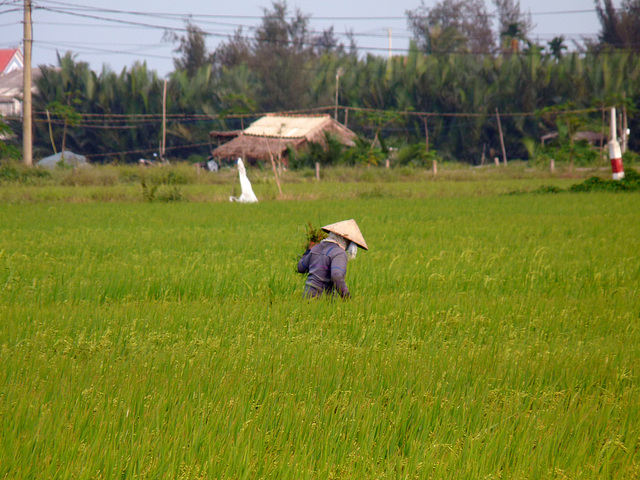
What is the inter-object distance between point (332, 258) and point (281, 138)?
28.0 meters

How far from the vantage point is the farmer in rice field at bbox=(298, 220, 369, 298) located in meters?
4.42

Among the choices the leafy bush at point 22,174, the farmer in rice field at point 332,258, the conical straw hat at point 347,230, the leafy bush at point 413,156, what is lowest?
the farmer in rice field at point 332,258

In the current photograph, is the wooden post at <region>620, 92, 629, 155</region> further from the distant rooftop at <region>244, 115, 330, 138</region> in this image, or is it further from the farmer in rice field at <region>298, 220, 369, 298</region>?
the farmer in rice field at <region>298, 220, 369, 298</region>

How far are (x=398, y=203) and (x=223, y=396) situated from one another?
12947 millimetres

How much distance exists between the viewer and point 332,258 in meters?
4.46

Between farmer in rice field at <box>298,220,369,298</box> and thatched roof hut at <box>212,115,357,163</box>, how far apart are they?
2699 cm

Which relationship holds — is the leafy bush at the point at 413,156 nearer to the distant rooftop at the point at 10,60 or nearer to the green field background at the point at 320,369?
the green field background at the point at 320,369

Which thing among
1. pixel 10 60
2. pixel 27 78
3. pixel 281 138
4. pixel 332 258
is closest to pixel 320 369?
pixel 332 258

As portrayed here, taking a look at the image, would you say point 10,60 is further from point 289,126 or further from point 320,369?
point 320,369

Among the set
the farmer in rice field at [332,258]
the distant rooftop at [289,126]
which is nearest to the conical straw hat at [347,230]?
the farmer in rice field at [332,258]

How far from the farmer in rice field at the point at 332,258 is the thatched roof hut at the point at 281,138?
27.0 meters

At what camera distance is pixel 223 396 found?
8.89 feet

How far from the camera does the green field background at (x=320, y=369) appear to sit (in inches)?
87.1

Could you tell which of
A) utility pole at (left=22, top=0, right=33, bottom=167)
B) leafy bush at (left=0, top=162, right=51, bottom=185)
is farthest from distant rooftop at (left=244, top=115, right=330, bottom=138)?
leafy bush at (left=0, top=162, right=51, bottom=185)
